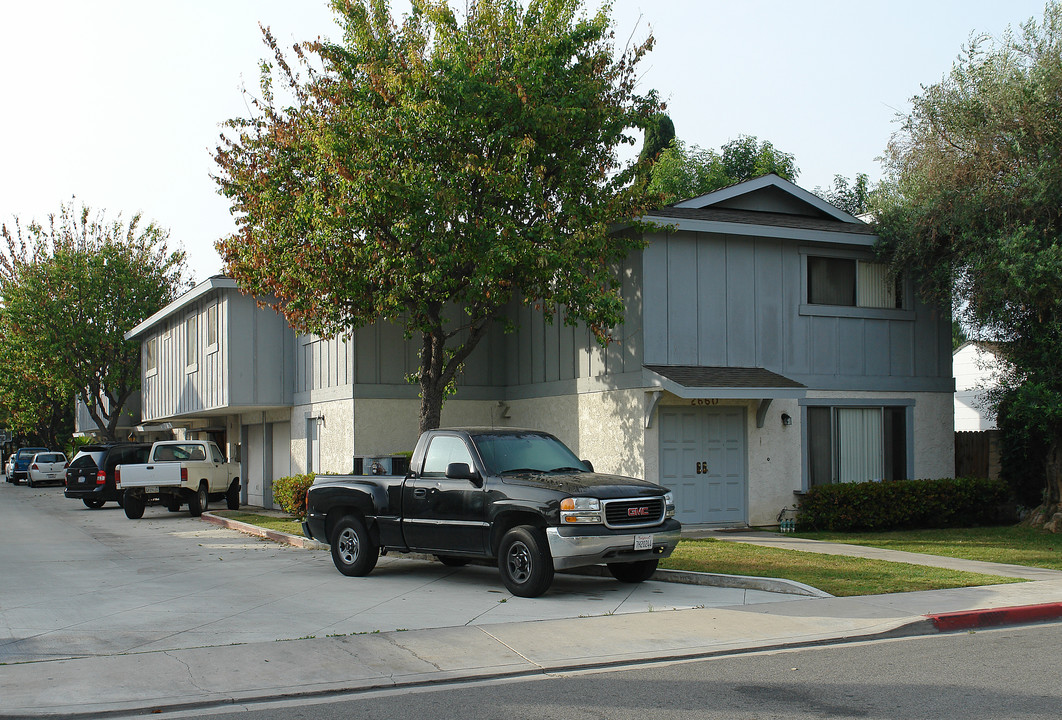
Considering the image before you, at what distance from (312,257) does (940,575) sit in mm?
10759

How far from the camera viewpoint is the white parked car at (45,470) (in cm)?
4959

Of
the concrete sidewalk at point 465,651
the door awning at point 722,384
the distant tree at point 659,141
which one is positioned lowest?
→ the concrete sidewalk at point 465,651

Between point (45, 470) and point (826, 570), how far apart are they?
4568 centimetres

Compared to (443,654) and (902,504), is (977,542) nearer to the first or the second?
(902,504)

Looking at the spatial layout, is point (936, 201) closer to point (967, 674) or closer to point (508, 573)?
point (508, 573)

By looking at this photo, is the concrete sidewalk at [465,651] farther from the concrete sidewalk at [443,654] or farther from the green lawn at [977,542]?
the green lawn at [977,542]

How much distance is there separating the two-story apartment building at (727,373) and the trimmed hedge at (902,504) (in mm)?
762

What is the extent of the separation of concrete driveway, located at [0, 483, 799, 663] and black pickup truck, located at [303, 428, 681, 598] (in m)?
0.44

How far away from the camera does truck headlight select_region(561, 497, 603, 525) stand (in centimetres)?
1116

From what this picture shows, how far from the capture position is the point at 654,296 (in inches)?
725

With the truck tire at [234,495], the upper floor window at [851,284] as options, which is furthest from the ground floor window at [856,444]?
the truck tire at [234,495]

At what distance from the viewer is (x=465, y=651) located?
878cm

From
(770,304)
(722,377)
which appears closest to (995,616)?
(722,377)

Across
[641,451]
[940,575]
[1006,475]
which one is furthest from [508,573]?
[1006,475]
